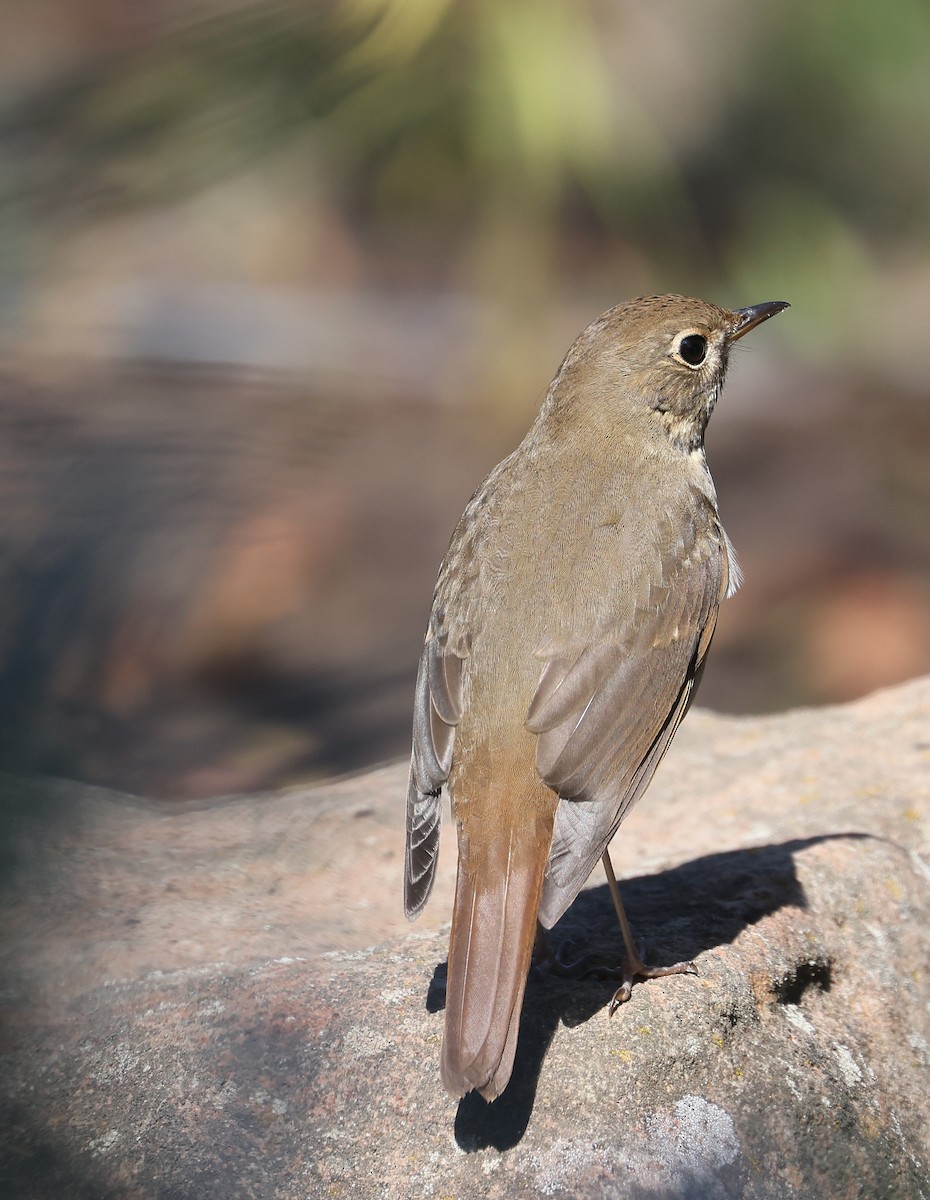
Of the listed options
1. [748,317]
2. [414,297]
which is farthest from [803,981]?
[414,297]

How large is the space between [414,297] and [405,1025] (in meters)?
7.58

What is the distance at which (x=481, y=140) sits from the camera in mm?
7352

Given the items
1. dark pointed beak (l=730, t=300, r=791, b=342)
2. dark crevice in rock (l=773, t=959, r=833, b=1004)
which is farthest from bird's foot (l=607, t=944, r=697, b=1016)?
dark pointed beak (l=730, t=300, r=791, b=342)

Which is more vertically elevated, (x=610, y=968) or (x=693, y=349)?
(x=693, y=349)

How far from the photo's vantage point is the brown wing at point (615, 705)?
2658 millimetres

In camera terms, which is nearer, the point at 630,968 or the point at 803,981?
the point at 630,968

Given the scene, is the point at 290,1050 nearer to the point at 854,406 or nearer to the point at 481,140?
the point at 481,140

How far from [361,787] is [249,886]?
79 centimetres

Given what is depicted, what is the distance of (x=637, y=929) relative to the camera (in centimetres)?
318

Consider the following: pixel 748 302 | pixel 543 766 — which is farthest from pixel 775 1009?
pixel 748 302

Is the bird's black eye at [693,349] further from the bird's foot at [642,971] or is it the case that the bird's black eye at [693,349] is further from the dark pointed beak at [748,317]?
the bird's foot at [642,971]

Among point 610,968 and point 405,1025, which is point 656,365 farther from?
point 405,1025

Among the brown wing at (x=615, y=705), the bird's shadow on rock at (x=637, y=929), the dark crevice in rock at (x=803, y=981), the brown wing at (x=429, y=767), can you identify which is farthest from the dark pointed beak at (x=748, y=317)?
the dark crevice in rock at (x=803, y=981)

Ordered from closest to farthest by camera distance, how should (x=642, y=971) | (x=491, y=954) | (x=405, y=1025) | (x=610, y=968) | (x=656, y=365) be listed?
(x=491, y=954) < (x=405, y=1025) < (x=642, y=971) < (x=610, y=968) < (x=656, y=365)
